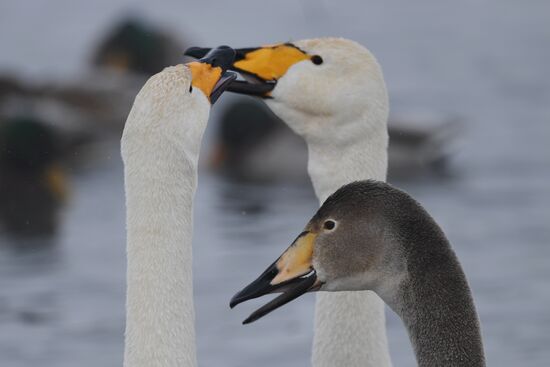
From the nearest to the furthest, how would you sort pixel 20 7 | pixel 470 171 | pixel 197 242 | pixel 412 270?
pixel 412 270, pixel 197 242, pixel 470 171, pixel 20 7

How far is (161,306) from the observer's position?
6.58m

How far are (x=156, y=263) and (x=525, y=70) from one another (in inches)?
624

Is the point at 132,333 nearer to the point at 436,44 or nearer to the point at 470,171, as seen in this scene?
the point at 470,171

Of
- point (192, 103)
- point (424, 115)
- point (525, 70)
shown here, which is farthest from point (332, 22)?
point (192, 103)

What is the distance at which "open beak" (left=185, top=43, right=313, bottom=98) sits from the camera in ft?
26.3

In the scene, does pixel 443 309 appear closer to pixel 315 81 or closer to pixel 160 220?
pixel 160 220

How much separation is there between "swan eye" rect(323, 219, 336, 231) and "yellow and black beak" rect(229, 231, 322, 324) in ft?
0.20

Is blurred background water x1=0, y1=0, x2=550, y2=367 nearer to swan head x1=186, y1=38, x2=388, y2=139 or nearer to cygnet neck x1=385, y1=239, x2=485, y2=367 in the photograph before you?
swan head x1=186, y1=38, x2=388, y2=139

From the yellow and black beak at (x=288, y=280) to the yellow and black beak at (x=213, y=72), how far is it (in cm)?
77

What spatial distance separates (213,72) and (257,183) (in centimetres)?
1192

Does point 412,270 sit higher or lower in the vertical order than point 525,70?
lower

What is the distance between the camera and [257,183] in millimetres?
18984

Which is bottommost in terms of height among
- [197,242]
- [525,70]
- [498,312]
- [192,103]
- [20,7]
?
[192,103]

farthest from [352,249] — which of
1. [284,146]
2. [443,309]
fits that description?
[284,146]
